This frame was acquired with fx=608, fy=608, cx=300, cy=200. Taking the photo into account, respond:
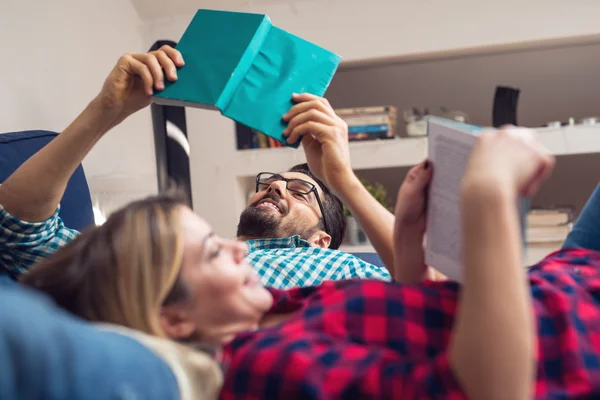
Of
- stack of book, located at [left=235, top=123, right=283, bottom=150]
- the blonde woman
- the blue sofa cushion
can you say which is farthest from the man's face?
stack of book, located at [left=235, top=123, right=283, bottom=150]

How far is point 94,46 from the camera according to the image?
9.04 ft

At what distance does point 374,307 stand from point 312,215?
101 centimetres

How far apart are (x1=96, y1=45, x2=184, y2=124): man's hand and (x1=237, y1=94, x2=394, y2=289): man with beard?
10.2 inches

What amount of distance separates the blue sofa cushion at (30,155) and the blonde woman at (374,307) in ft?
2.33

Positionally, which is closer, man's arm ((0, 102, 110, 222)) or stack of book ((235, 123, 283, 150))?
man's arm ((0, 102, 110, 222))

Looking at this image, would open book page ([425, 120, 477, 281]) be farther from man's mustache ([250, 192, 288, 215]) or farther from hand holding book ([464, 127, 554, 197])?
man's mustache ([250, 192, 288, 215])

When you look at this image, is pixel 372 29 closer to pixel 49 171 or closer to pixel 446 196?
pixel 49 171

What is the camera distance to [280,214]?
67.5 inches

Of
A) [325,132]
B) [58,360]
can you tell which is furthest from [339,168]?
[58,360]

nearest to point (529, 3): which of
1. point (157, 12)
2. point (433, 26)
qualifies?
point (433, 26)

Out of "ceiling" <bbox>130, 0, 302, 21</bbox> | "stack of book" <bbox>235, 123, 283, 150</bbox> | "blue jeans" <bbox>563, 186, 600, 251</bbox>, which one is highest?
"ceiling" <bbox>130, 0, 302, 21</bbox>

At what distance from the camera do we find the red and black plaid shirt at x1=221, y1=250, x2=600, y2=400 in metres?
0.66

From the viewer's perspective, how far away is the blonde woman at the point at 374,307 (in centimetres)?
60

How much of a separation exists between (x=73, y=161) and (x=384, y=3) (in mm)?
2101
